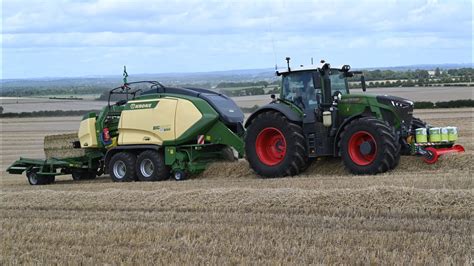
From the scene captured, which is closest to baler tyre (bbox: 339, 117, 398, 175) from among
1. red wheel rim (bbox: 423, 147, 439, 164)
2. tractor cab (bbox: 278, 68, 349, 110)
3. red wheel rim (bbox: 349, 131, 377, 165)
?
red wheel rim (bbox: 349, 131, 377, 165)

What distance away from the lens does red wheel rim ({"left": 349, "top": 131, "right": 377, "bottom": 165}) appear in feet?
35.4

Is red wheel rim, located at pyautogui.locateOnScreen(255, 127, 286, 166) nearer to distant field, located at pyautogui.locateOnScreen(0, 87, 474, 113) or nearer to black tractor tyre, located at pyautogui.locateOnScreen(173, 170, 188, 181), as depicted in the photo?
black tractor tyre, located at pyautogui.locateOnScreen(173, 170, 188, 181)

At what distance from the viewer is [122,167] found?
13.9 meters

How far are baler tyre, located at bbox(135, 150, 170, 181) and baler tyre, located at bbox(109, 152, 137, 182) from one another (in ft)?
0.47

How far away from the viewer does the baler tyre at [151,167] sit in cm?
1324

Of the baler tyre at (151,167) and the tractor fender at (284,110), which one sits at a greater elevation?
the tractor fender at (284,110)

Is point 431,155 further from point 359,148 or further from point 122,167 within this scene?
point 122,167

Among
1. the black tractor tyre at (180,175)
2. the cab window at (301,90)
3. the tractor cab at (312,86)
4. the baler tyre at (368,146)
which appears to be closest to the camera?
the baler tyre at (368,146)

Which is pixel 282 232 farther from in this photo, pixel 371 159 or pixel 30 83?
pixel 30 83

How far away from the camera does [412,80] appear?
55.8 metres

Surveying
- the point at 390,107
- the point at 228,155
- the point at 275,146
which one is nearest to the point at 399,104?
the point at 390,107

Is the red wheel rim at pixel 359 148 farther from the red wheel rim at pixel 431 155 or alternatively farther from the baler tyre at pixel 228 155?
the baler tyre at pixel 228 155

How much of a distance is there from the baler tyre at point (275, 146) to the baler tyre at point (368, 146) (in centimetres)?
80

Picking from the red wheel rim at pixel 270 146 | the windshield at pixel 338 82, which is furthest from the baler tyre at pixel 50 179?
the windshield at pixel 338 82
